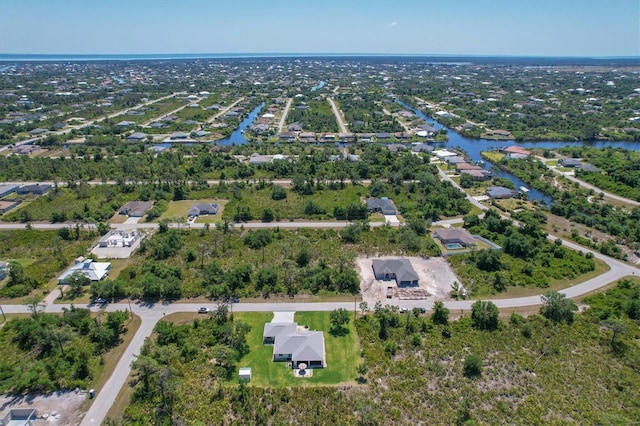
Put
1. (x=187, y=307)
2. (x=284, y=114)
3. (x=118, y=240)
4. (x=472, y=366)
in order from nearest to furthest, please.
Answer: (x=472, y=366) → (x=187, y=307) → (x=118, y=240) → (x=284, y=114)

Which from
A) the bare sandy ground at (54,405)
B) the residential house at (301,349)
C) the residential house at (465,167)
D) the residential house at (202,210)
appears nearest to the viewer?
the bare sandy ground at (54,405)

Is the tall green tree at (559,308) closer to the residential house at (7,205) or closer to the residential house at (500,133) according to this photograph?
the residential house at (7,205)

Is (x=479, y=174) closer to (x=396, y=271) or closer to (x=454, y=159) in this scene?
(x=454, y=159)

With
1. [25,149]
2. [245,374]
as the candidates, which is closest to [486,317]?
[245,374]

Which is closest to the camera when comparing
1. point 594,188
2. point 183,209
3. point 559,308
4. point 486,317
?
point 486,317

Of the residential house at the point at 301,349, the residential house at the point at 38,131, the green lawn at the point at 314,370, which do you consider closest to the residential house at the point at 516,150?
the green lawn at the point at 314,370

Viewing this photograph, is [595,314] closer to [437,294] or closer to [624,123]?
[437,294]

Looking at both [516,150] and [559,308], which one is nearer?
[559,308]
